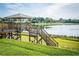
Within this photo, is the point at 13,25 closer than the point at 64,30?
No

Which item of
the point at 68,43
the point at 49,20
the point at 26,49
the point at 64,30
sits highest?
the point at 49,20

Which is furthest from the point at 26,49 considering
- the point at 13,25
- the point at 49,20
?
the point at 49,20

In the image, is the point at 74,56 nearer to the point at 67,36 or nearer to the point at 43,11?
the point at 67,36

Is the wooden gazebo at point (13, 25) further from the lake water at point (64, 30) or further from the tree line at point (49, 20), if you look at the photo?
the lake water at point (64, 30)

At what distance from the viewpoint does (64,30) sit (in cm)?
438

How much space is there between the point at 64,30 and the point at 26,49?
0.79 m

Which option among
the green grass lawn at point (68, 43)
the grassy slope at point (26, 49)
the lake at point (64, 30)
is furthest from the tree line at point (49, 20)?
the grassy slope at point (26, 49)

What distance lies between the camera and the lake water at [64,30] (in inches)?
171

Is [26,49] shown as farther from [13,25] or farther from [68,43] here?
[68,43]

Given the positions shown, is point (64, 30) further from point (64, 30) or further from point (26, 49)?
point (26, 49)

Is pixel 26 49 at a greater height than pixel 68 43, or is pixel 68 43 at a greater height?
pixel 68 43

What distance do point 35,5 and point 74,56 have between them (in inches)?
47.0

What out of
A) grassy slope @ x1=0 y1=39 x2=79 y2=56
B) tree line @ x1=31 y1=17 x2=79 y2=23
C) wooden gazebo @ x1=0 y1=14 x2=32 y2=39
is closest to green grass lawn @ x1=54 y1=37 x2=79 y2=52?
grassy slope @ x1=0 y1=39 x2=79 y2=56

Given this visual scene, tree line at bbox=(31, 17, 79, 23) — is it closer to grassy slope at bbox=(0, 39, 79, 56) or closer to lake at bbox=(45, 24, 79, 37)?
lake at bbox=(45, 24, 79, 37)
